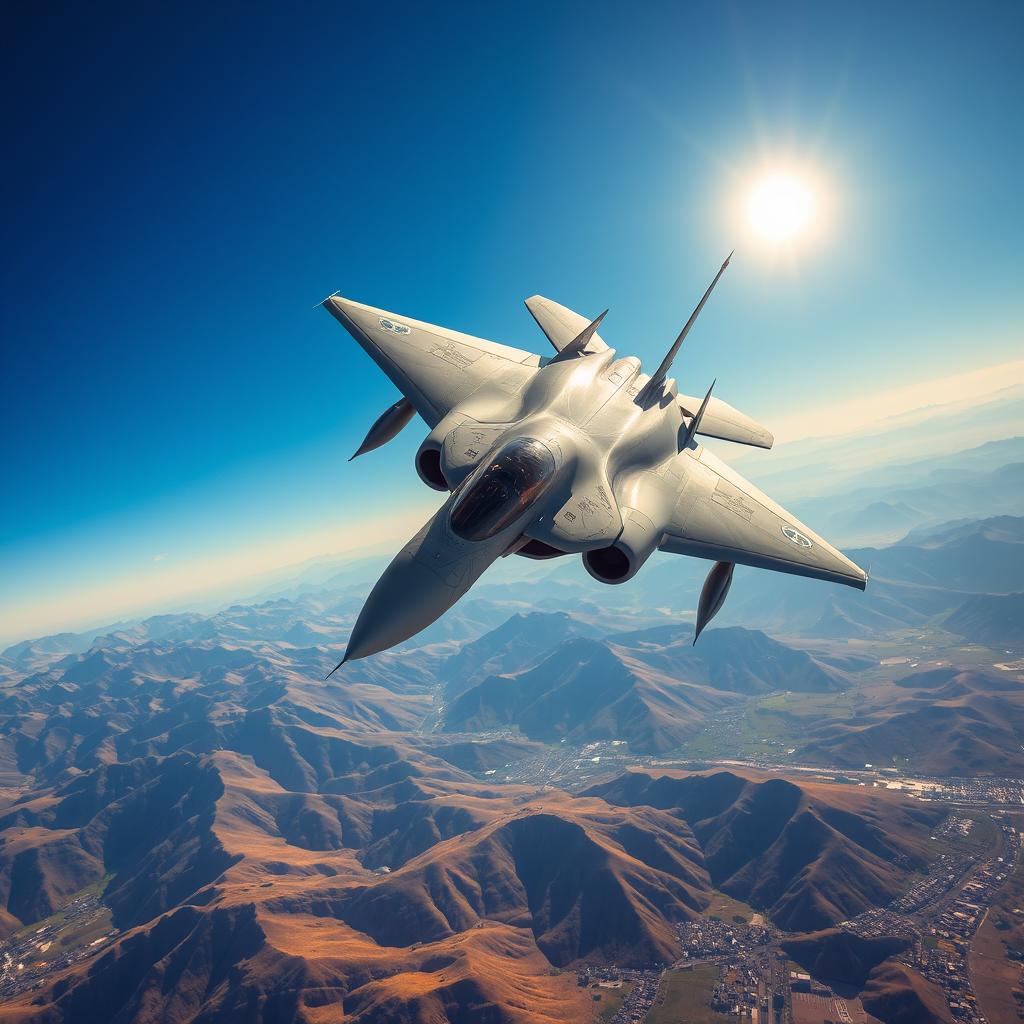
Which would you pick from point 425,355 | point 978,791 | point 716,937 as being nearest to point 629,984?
point 716,937

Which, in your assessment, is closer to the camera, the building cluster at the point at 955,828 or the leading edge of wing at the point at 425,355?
the leading edge of wing at the point at 425,355

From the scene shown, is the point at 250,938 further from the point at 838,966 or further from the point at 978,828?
the point at 978,828

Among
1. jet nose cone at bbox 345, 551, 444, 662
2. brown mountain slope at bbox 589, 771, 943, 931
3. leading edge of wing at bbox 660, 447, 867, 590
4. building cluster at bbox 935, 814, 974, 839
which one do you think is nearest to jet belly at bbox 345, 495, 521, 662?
jet nose cone at bbox 345, 551, 444, 662

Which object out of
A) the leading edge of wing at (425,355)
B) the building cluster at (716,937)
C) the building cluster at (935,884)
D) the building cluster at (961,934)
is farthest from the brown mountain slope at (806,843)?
the leading edge of wing at (425,355)

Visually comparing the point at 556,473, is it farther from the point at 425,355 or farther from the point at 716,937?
the point at 716,937

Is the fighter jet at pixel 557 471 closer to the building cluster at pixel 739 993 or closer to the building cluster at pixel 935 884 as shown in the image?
the building cluster at pixel 739 993

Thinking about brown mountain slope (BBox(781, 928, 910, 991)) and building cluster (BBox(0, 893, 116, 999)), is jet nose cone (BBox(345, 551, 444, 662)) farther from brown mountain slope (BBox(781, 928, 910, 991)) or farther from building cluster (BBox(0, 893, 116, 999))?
building cluster (BBox(0, 893, 116, 999))
